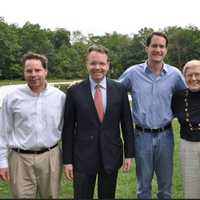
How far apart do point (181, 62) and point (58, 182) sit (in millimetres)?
53507

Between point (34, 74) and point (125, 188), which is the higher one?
point (34, 74)

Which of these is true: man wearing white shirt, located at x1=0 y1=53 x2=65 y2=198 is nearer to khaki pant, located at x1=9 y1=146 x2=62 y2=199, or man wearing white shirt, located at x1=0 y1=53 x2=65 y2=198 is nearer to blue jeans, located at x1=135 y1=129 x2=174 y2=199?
khaki pant, located at x1=9 y1=146 x2=62 y2=199

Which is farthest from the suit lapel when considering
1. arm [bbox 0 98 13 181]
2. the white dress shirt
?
arm [bbox 0 98 13 181]

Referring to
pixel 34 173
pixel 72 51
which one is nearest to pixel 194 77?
pixel 34 173

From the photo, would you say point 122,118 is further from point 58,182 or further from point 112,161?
point 58,182

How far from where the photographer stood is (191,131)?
17.0ft

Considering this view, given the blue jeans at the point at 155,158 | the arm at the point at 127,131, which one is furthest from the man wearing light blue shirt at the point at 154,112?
the arm at the point at 127,131

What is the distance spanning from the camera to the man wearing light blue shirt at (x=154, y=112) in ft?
18.1

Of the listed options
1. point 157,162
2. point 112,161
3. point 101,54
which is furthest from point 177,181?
point 101,54

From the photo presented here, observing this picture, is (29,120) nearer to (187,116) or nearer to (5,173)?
(5,173)

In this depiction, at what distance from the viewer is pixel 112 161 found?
16.7 ft

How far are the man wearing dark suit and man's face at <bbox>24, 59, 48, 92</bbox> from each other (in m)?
0.35

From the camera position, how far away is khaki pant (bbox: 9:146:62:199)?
4.93 metres

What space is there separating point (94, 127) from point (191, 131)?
1073mm
